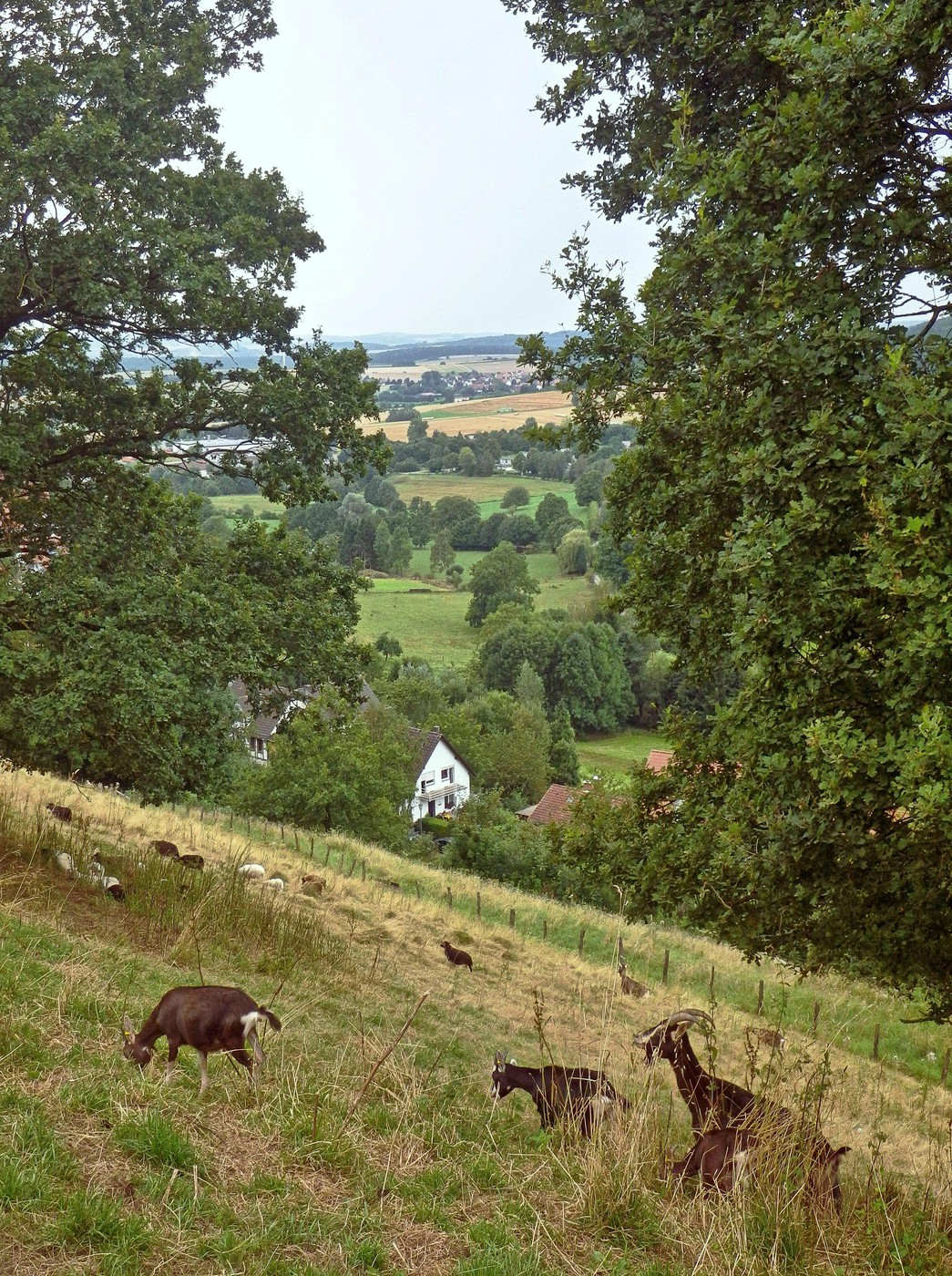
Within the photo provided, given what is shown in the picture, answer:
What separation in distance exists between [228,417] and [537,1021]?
8.98 metres

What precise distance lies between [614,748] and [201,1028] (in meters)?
75.2

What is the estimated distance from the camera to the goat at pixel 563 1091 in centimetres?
578

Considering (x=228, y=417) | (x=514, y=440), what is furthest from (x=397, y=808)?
(x=514, y=440)

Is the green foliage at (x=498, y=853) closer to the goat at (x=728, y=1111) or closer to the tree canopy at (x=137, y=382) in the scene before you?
the tree canopy at (x=137, y=382)

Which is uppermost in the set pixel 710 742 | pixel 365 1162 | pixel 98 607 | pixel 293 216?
pixel 293 216

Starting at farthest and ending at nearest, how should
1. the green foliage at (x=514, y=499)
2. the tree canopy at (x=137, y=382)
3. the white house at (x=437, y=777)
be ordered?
the green foliage at (x=514, y=499) < the white house at (x=437, y=777) < the tree canopy at (x=137, y=382)

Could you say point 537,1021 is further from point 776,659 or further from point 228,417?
point 228,417

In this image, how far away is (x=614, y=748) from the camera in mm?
79625

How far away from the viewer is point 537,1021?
570cm

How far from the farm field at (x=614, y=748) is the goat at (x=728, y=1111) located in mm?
64893

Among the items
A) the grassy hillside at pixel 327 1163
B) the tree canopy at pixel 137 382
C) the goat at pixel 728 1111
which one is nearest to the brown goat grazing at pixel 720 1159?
the goat at pixel 728 1111

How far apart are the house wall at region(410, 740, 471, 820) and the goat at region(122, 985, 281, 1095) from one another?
5283cm

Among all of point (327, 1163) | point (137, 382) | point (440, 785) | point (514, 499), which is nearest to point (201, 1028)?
point (327, 1163)

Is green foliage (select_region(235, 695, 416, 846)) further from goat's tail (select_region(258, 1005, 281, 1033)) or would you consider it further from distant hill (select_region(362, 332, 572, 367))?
distant hill (select_region(362, 332, 572, 367))
